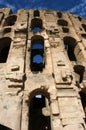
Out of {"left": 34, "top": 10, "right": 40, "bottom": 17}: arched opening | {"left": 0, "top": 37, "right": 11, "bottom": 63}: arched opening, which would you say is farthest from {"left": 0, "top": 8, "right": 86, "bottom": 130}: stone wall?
{"left": 34, "top": 10, "right": 40, "bottom": 17}: arched opening

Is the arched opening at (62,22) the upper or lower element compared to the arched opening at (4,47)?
upper

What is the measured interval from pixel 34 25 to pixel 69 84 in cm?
733

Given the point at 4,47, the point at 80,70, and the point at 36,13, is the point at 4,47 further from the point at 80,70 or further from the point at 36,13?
the point at 80,70

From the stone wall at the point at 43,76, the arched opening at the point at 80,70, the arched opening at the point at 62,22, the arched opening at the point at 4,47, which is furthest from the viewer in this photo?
the arched opening at the point at 62,22

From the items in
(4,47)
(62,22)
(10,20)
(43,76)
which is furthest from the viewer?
(10,20)

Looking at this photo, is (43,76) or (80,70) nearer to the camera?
(43,76)

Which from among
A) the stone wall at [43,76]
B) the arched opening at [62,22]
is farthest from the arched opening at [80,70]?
the arched opening at [62,22]

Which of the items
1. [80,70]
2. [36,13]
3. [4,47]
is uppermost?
[36,13]

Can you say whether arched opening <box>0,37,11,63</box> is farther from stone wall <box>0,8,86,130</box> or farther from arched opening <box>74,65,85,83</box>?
arched opening <box>74,65,85,83</box>

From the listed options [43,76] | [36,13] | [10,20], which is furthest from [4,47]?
[43,76]

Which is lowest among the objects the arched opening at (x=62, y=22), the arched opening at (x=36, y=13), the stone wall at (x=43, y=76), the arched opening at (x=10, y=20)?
the stone wall at (x=43, y=76)

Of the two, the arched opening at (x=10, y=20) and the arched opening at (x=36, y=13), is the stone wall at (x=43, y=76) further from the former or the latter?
the arched opening at (x=36, y=13)

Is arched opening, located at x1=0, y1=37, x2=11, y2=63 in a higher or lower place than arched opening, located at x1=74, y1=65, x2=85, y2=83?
higher

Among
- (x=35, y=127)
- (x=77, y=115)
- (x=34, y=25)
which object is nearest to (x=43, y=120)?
(x=35, y=127)
